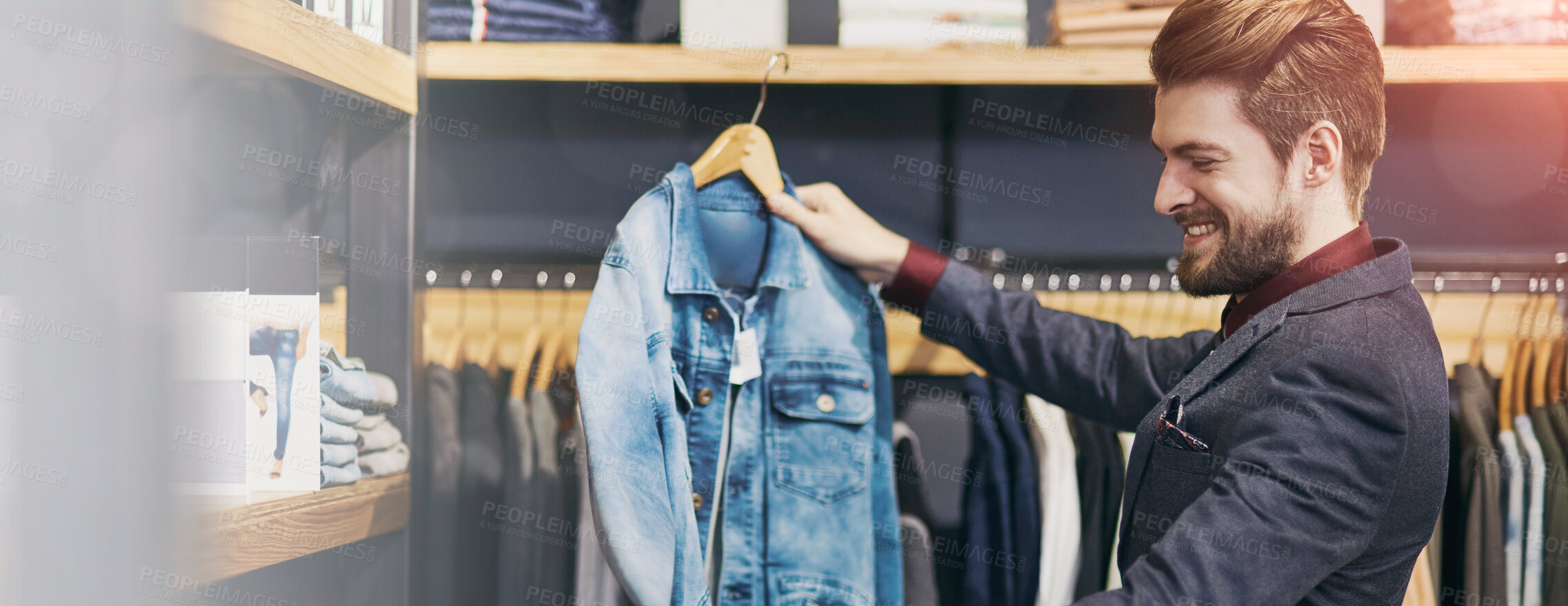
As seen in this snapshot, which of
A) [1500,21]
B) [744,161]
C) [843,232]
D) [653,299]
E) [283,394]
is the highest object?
[1500,21]

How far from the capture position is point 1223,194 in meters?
1.09

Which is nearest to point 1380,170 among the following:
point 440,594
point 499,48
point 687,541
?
point 687,541

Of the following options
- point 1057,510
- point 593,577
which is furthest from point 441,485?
point 1057,510

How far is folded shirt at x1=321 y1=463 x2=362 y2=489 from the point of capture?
47.5 inches

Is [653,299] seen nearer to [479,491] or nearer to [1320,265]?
[479,491]

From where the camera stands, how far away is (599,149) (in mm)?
1719

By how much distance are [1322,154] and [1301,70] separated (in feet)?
0.34

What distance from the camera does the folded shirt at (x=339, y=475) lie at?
1.21 metres

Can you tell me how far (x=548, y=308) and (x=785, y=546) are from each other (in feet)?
1.94

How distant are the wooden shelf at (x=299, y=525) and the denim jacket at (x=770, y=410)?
33 cm

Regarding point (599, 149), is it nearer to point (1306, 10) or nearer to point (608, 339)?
point (608, 339)

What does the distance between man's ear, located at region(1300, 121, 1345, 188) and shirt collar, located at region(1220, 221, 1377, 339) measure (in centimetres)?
7

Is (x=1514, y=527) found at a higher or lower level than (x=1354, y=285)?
lower

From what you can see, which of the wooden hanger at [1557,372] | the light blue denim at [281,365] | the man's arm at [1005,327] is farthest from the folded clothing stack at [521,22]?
the wooden hanger at [1557,372]
